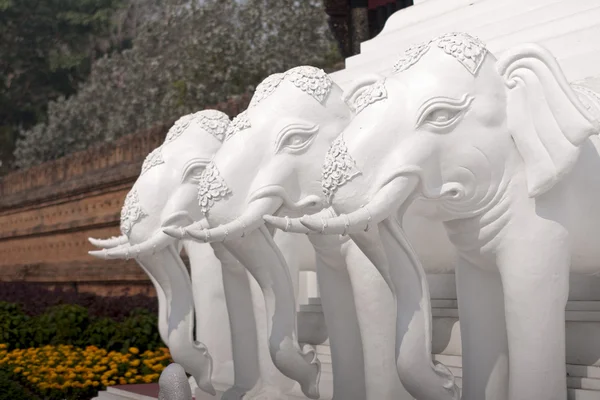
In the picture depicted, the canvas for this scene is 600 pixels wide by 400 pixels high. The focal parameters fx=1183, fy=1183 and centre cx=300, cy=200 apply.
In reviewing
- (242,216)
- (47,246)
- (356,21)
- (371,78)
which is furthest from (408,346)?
(47,246)

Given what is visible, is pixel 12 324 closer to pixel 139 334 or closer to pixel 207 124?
pixel 139 334

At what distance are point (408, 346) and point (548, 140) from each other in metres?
0.88

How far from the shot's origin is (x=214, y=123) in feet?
21.0

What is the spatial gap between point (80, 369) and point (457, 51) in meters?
5.21

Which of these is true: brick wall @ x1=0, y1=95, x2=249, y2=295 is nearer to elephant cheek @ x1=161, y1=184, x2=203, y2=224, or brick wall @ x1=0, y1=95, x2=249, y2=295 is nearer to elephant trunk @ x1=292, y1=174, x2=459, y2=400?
elephant cheek @ x1=161, y1=184, x2=203, y2=224

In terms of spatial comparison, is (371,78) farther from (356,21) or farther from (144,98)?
(144,98)

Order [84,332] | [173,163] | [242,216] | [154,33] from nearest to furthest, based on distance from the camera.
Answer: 1. [242,216]
2. [173,163]
3. [84,332]
4. [154,33]

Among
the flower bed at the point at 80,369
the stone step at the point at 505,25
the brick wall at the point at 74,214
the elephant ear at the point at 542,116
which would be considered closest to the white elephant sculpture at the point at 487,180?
the elephant ear at the point at 542,116

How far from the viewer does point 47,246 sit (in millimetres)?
18234

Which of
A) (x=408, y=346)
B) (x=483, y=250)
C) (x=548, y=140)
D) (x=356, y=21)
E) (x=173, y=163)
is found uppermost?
(x=356, y=21)

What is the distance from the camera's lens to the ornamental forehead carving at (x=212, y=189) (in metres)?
5.27

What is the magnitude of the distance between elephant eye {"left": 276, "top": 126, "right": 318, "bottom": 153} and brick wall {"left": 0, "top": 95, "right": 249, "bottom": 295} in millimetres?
5704

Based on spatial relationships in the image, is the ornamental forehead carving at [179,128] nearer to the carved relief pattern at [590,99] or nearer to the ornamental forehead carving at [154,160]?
the ornamental forehead carving at [154,160]

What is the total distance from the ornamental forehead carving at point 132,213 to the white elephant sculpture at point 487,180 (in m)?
2.17
